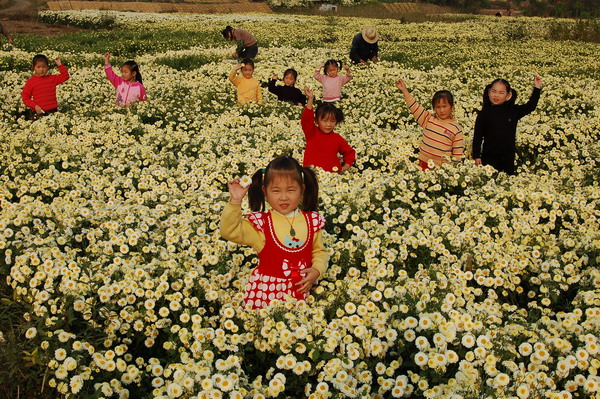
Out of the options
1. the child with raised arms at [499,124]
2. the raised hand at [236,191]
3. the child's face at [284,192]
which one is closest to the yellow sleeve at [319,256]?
the child's face at [284,192]

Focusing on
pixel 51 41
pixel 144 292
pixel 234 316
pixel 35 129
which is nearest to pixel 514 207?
pixel 234 316

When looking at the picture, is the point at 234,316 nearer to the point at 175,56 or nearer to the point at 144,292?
the point at 144,292

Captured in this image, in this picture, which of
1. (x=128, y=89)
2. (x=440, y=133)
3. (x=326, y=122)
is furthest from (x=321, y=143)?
(x=128, y=89)

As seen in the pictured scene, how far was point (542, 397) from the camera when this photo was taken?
130 inches

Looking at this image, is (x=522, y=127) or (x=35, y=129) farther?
(x=522, y=127)

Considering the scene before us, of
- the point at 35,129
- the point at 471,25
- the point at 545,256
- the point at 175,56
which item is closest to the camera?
the point at 545,256

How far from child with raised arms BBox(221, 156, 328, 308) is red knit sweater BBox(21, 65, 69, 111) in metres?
8.85

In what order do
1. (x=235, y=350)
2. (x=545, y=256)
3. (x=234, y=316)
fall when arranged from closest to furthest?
1. (x=235, y=350)
2. (x=234, y=316)
3. (x=545, y=256)

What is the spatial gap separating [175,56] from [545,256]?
17985 mm

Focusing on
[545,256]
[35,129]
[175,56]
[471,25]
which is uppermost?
[471,25]

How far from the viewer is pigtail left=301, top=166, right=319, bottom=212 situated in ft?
14.8

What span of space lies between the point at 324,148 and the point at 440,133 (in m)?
2.00

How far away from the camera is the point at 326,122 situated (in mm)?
7609

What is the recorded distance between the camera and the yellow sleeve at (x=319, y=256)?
4.49m
